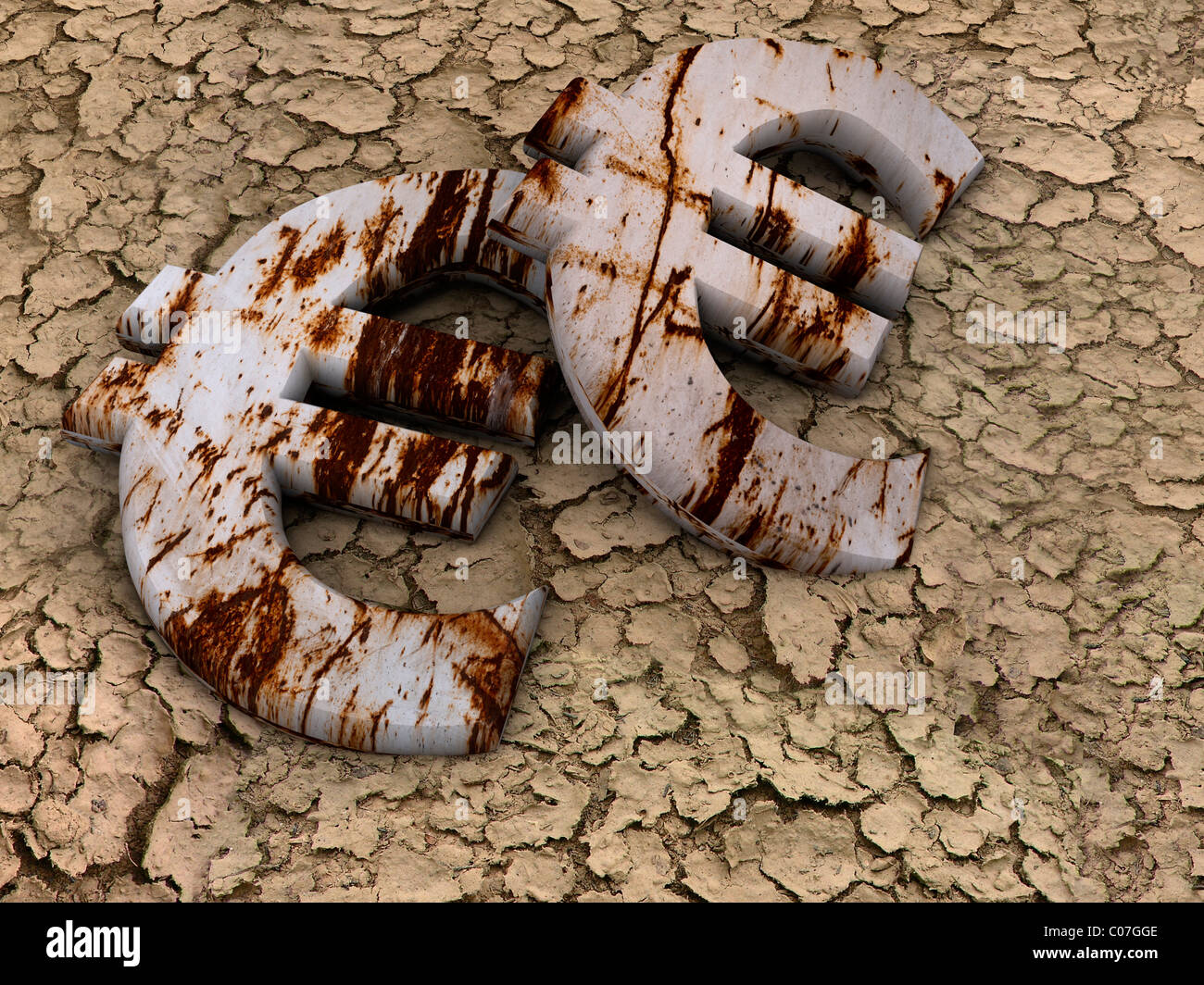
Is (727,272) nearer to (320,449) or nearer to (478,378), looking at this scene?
(478,378)

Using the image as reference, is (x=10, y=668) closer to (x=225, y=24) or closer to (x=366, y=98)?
(x=366, y=98)


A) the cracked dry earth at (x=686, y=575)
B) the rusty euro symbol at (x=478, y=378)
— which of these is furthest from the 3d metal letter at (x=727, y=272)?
the cracked dry earth at (x=686, y=575)

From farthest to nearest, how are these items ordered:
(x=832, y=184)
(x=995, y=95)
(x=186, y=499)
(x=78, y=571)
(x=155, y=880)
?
1. (x=995, y=95)
2. (x=832, y=184)
3. (x=78, y=571)
4. (x=186, y=499)
5. (x=155, y=880)

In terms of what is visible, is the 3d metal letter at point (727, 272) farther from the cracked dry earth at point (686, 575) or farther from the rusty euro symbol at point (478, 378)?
the cracked dry earth at point (686, 575)

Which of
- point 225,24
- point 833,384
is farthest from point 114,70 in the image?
point 833,384

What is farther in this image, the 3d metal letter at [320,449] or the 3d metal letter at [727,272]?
the 3d metal letter at [727,272]
